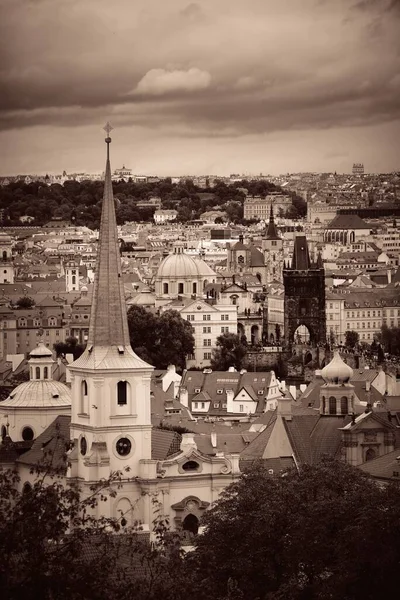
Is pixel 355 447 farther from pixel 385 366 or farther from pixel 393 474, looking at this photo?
pixel 385 366

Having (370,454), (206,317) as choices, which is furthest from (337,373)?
(206,317)

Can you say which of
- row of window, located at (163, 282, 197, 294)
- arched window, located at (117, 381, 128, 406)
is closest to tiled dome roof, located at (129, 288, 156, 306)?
row of window, located at (163, 282, 197, 294)

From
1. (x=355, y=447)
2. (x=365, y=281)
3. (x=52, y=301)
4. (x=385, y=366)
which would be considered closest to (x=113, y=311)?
(x=355, y=447)

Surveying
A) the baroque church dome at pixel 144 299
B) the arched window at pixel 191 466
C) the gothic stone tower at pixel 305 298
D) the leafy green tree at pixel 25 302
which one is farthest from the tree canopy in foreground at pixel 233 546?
the leafy green tree at pixel 25 302

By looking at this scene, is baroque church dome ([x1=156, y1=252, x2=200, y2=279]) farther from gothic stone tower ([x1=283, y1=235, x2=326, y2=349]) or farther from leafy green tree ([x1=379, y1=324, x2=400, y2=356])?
leafy green tree ([x1=379, y1=324, x2=400, y2=356])

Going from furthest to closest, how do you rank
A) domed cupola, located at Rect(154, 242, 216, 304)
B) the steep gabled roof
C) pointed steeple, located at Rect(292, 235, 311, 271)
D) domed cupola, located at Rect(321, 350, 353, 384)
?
1. domed cupola, located at Rect(154, 242, 216, 304)
2. pointed steeple, located at Rect(292, 235, 311, 271)
3. domed cupola, located at Rect(321, 350, 353, 384)
4. the steep gabled roof

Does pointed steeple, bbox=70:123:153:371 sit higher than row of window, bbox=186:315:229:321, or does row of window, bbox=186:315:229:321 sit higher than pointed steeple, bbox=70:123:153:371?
pointed steeple, bbox=70:123:153:371
